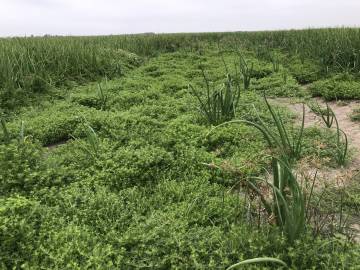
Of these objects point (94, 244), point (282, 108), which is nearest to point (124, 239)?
point (94, 244)

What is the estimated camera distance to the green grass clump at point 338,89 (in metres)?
6.09

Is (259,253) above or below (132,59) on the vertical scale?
below

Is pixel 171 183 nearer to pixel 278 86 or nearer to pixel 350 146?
pixel 350 146

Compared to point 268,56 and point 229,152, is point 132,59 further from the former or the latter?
point 229,152

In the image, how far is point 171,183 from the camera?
126 inches

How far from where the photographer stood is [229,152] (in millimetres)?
3881

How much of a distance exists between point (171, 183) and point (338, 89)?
Result: 421 centimetres

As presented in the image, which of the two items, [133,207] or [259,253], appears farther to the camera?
[133,207]

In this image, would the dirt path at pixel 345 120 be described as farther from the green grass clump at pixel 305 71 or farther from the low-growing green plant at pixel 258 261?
the green grass clump at pixel 305 71

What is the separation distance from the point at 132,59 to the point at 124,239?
909cm

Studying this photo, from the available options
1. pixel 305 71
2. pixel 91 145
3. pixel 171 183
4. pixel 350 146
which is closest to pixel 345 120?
pixel 350 146

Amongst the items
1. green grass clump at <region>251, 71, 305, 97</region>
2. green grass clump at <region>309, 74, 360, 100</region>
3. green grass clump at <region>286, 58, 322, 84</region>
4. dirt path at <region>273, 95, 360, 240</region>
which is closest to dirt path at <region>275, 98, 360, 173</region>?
dirt path at <region>273, 95, 360, 240</region>

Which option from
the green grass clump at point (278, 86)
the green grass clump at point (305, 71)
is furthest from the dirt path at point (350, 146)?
the green grass clump at point (305, 71)

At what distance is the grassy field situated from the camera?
225cm
